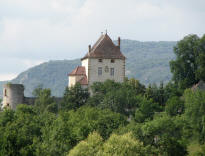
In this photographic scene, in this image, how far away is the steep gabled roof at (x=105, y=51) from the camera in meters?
68.0

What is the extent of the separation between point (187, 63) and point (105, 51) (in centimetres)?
1431

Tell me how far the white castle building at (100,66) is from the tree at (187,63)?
11072mm

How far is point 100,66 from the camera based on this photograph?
67750mm

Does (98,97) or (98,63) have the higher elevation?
(98,63)

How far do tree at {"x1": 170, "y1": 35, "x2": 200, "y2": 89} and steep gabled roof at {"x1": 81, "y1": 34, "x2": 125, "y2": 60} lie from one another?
441 inches

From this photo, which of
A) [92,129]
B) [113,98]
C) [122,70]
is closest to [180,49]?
[122,70]

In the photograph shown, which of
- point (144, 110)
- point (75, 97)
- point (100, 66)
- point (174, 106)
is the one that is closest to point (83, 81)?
point (75, 97)

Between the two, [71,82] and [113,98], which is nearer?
[113,98]

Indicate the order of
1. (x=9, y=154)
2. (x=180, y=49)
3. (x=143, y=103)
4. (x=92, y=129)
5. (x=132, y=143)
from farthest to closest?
(x=180, y=49), (x=143, y=103), (x=92, y=129), (x=132, y=143), (x=9, y=154)

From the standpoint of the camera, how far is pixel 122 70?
68.9 m

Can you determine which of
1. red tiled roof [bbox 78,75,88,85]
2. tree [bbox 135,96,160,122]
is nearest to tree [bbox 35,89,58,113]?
red tiled roof [bbox 78,75,88,85]

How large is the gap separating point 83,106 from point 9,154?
2033 cm

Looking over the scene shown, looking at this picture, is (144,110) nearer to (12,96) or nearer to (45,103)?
(45,103)

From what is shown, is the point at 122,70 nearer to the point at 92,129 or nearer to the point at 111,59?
the point at 111,59
